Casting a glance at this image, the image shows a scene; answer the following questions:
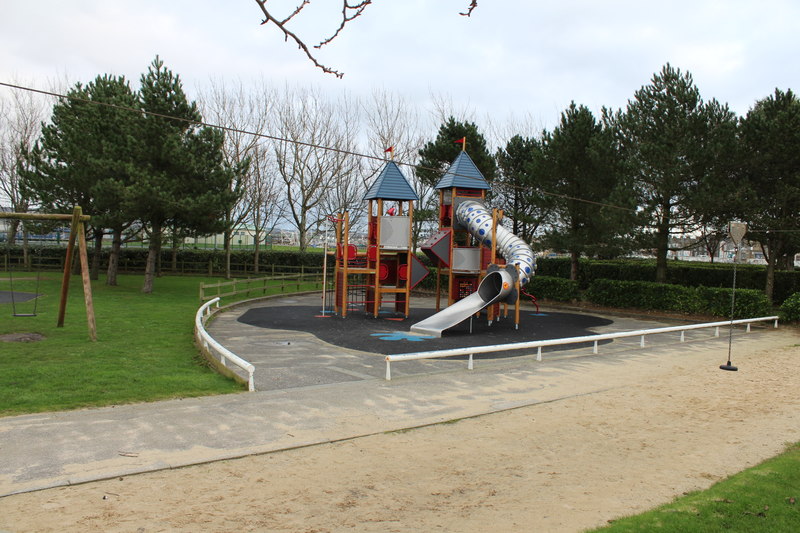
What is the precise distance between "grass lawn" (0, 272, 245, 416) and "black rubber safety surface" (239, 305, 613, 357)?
3.46 meters

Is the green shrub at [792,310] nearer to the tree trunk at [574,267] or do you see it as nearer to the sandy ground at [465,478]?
the tree trunk at [574,267]

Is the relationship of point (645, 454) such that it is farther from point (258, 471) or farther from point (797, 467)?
point (258, 471)

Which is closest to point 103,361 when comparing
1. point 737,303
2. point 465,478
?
point 465,478

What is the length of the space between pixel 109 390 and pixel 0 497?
14.0 ft

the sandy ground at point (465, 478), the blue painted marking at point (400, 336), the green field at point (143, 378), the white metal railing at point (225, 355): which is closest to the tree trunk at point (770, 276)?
the blue painted marking at point (400, 336)

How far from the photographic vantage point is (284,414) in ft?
27.4

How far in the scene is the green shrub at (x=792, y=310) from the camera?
21.3 metres

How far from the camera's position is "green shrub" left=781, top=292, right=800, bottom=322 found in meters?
21.3

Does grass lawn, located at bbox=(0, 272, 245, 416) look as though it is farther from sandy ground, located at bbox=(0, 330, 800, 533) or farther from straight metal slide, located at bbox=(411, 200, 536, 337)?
straight metal slide, located at bbox=(411, 200, 536, 337)

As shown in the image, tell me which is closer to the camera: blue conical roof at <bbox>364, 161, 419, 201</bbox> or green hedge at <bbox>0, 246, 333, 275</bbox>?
blue conical roof at <bbox>364, 161, 419, 201</bbox>

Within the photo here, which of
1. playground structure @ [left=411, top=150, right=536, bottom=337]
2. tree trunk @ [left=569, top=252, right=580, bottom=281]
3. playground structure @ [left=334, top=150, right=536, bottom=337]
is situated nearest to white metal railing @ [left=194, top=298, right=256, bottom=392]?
playground structure @ [left=411, top=150, right=536, bottom=337]

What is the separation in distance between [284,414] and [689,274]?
90.7 feet

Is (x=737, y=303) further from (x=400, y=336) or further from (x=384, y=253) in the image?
(x=400, y=336)

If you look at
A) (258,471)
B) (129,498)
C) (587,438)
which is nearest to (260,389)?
(258,471)
